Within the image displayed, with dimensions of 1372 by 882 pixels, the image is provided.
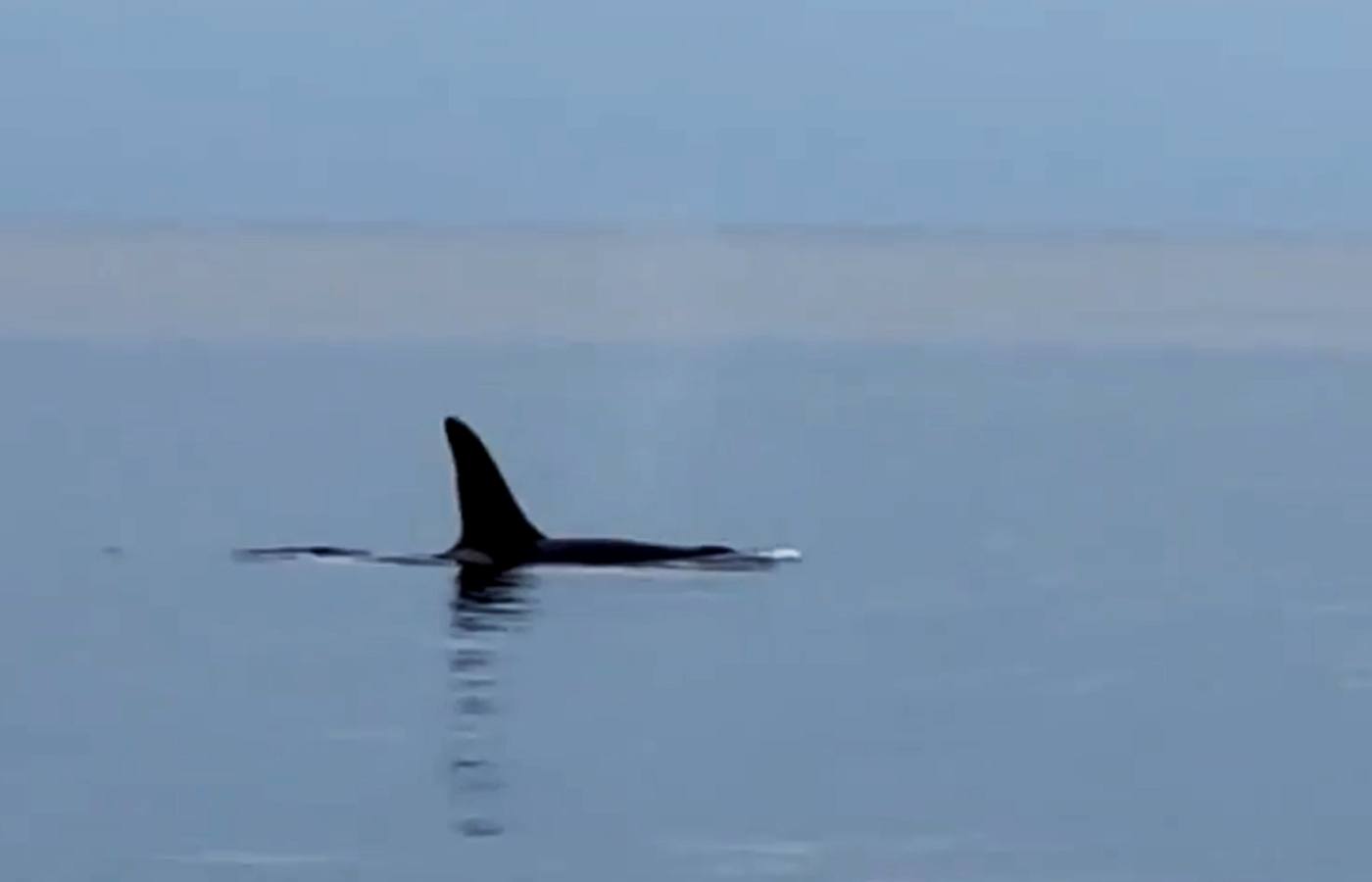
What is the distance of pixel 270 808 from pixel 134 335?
118m

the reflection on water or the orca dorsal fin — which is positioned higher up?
the orca dorsal fin

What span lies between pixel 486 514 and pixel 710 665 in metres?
9.39

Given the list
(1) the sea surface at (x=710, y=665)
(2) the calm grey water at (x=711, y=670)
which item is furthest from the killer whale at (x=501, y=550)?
(1) the sea surface at (x=710, y=665)

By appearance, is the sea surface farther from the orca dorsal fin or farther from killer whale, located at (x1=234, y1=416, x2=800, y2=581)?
the orca dorsal fin

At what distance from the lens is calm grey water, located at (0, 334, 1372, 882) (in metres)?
25.2

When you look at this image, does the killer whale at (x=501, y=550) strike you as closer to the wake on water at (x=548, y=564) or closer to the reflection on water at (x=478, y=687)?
the wake on water at (x=548, y=564)

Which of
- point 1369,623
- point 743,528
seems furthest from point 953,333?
point 1369,623

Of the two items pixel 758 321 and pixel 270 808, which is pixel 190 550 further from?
pixel 758 321

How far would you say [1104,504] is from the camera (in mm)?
49875

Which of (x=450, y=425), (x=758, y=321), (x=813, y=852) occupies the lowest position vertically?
(x=813, y=852)

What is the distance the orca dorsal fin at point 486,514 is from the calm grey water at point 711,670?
3.15ft

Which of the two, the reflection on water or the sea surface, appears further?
the reflection on water

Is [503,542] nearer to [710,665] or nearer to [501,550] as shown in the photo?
[501,550]

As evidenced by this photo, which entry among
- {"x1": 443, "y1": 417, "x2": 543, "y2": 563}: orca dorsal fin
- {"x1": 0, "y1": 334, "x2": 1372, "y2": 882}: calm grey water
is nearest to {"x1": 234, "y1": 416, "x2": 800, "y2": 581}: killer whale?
{"x1": 443, "y1": 417, "x2": 543, "y2": 563}: orca dorsal fin
